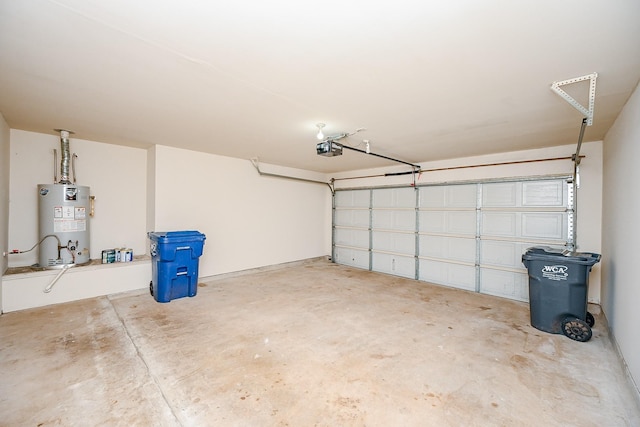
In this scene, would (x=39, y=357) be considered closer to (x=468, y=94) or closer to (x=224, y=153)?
(x=224, y=153)

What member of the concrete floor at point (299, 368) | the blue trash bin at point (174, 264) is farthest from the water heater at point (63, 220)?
the blue trash bin at point (174, 264)

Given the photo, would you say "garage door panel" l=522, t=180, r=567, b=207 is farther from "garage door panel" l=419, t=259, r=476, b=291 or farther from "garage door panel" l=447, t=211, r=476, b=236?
"garage door panel" l=419, t=259, r=476, b=291

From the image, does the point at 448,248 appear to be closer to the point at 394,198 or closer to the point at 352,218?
the point at 394,198

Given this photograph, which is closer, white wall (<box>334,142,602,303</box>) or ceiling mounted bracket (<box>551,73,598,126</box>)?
ceiling mounted bracket (<box>551,73,598,126</box>)

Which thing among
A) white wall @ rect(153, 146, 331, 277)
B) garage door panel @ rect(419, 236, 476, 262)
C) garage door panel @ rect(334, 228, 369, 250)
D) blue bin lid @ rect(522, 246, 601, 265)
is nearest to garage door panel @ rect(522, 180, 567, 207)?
garage door panel @ rect(419, 236, 476, 262)

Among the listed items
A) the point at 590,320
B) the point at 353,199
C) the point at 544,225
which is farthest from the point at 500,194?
the point at 353,199

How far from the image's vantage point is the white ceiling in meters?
1.41

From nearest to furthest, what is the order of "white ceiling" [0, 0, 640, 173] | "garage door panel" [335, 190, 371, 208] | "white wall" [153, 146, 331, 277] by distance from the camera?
"white ceiling" [0, 0, 640, 173], "white wall" [153, 146, 331, 277], "garage door panel" [335, 190, 371, 208]

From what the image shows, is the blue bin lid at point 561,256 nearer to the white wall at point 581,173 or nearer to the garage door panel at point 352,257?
the white wall at point 581,173

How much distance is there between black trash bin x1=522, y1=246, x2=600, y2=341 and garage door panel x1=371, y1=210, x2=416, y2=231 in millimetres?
2544

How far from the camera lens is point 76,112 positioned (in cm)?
297

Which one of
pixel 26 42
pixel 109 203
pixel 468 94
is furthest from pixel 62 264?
pixel 468 94

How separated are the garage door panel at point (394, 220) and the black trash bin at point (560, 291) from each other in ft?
8.35

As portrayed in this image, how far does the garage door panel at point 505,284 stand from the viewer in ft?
14.1
